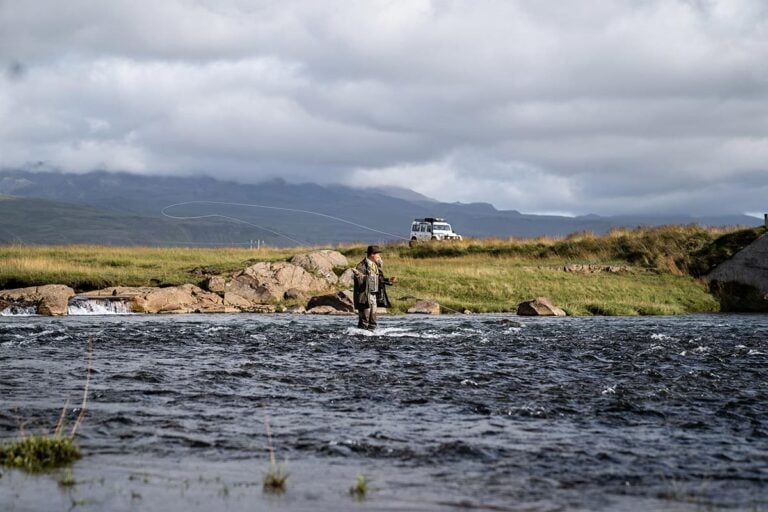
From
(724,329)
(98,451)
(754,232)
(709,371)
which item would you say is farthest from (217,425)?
(754,232)

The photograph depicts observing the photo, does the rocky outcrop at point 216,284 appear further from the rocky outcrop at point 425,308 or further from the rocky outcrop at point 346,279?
the rocky outcrop at point 425,308

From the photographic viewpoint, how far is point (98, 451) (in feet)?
36.1

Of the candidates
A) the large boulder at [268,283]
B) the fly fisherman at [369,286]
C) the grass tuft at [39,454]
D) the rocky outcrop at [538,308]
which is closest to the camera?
the grass tuft at [39,454]

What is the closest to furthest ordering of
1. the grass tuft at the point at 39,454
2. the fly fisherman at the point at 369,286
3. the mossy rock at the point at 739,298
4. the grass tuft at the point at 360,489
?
the grass tuft at the point at 360,489, the grass tuft at the point at 39,454, the fly fisherman at the point at 369,286, the mossy rock at the point at 739,298

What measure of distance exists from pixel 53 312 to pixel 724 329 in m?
25.8

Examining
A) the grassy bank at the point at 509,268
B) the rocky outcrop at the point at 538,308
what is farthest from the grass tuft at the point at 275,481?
the rocky outcrop at the point at 538,308

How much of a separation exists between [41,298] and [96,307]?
2.20 m

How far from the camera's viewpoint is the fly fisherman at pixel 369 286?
89.8 feet

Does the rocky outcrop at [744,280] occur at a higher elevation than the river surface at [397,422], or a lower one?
higher

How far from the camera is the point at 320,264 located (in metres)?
46.9

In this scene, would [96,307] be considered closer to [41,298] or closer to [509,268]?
[41,298]

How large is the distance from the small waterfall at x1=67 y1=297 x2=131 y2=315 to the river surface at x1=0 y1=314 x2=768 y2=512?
12.6 m

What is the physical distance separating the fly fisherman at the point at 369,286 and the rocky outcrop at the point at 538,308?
13916 mm

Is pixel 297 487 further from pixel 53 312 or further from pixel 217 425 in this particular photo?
pixel 53 312
